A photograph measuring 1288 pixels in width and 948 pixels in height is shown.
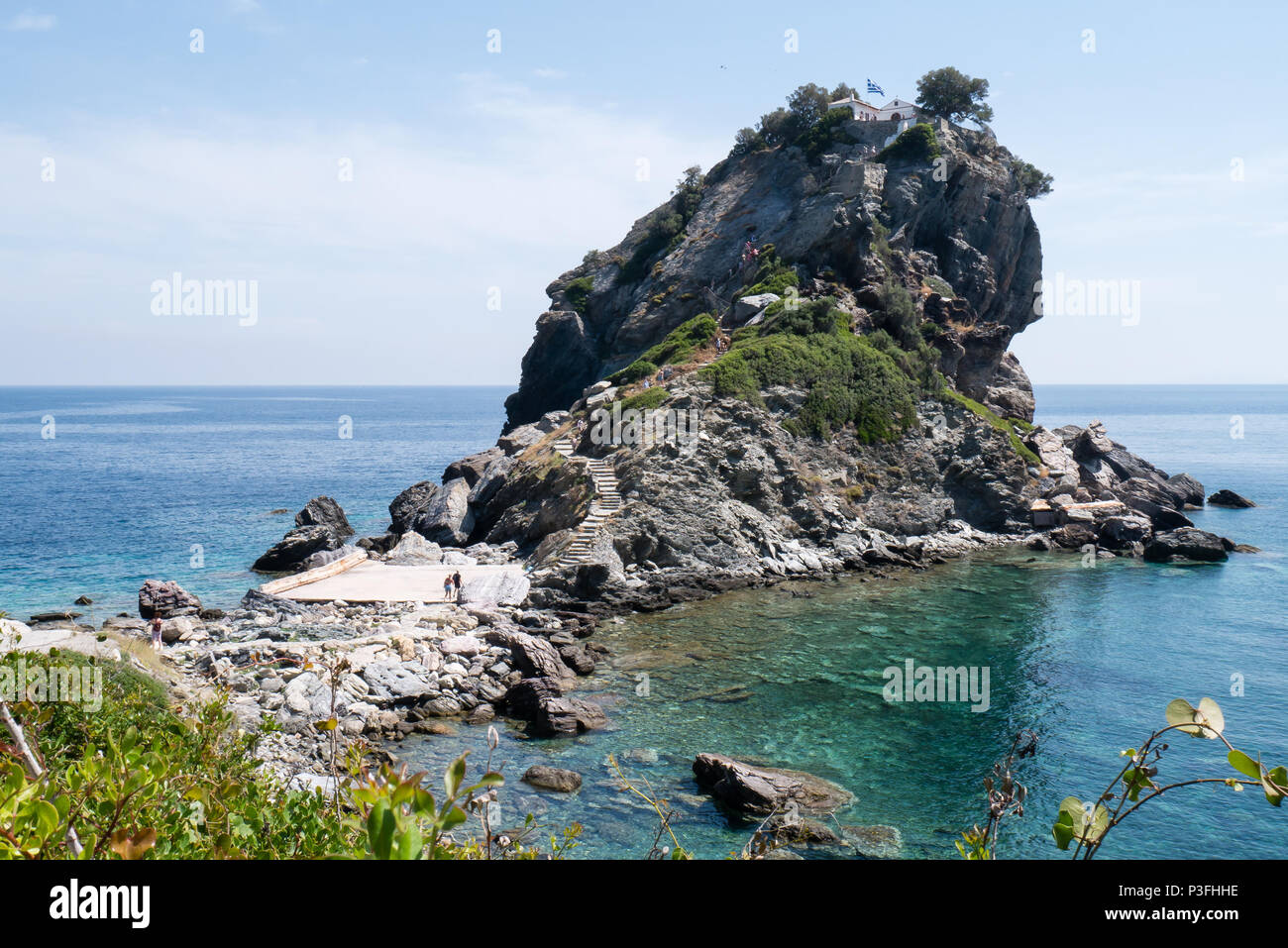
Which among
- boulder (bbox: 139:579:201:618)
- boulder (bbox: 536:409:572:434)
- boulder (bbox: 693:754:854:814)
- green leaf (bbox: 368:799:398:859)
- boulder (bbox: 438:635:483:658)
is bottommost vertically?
boulder (bbox: 693:754:854:814)

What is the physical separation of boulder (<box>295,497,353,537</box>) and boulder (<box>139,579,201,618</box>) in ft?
55.4

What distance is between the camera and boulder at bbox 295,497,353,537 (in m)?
54.6

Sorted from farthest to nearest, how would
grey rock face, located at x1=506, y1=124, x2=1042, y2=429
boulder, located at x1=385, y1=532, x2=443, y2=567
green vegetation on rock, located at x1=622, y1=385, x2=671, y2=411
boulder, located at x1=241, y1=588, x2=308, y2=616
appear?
grey rock face, located at x1=506, y1=124, x2=1042, y2=429
green vegetation on rock, located at x1=622, y1=385, x2=671, y2=411
boulder, located at x1=385, y1=532, x2=443, y2=567
boulder, located at x1=241, y1=588, x2=308, y2=616

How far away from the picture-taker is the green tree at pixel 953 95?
71.4m

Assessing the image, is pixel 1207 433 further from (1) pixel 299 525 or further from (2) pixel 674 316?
(1) pixel 299 525

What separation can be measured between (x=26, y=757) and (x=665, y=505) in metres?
38.7

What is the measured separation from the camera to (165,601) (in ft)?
117

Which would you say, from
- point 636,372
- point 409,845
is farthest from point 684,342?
point 409,845

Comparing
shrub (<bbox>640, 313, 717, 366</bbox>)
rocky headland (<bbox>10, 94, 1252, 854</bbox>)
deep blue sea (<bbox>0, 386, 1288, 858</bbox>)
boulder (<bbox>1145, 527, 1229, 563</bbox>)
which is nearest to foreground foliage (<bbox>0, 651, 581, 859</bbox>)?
deep blue sea (<bbox>0, 386, 1288, 858</bbox>)

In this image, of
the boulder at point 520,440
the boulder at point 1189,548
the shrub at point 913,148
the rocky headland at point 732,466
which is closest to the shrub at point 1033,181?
the rocky headland at point 732,466

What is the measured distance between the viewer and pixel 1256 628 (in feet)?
115

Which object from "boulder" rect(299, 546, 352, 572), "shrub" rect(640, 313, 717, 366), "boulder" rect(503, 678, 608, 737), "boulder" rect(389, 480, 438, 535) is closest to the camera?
"boulder" rect(503, 678, 608, 737)

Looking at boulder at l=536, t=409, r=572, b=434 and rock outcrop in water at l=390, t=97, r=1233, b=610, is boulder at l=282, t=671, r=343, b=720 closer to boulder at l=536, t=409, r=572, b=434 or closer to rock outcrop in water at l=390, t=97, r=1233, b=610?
rock outcrop in water at l=390, t=97, r=1233, b=610
